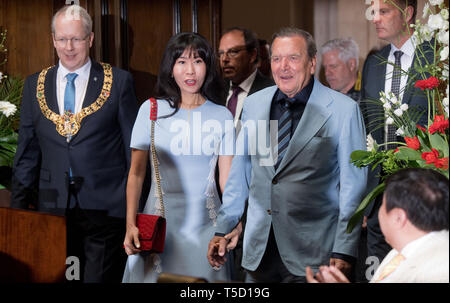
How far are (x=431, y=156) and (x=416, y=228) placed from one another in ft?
1.33

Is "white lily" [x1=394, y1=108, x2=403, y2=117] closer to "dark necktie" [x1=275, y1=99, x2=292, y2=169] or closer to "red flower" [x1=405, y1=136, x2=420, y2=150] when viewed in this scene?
"red flower" [x1=405, y1=136, x2=420, y2=150]

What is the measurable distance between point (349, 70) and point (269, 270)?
3.66 feet

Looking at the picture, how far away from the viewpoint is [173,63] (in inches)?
119

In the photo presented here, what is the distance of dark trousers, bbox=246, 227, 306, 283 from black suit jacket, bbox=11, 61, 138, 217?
0.79 meters

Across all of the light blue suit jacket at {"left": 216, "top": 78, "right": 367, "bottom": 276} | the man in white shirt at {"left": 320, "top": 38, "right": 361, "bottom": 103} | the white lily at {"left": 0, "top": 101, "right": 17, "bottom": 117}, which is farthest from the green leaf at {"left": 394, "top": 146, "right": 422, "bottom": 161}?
the white lily at {"left": 0, "top": 101, "right": 17, "bottom": 117}

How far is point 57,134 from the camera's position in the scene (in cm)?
318

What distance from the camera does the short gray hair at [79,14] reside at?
317 cm

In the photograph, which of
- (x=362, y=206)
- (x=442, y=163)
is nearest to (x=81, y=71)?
(x=362, y=206)

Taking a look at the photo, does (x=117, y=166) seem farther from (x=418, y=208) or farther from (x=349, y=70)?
(x=418, y=208)

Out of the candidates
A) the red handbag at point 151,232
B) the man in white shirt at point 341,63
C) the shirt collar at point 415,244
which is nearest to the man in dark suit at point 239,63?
the man in white shirt at point 341,63

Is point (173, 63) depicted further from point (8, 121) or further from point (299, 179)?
point (8, 121)

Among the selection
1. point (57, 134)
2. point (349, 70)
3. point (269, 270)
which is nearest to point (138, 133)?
point (57, 134)

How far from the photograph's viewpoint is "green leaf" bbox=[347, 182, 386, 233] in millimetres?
2492
